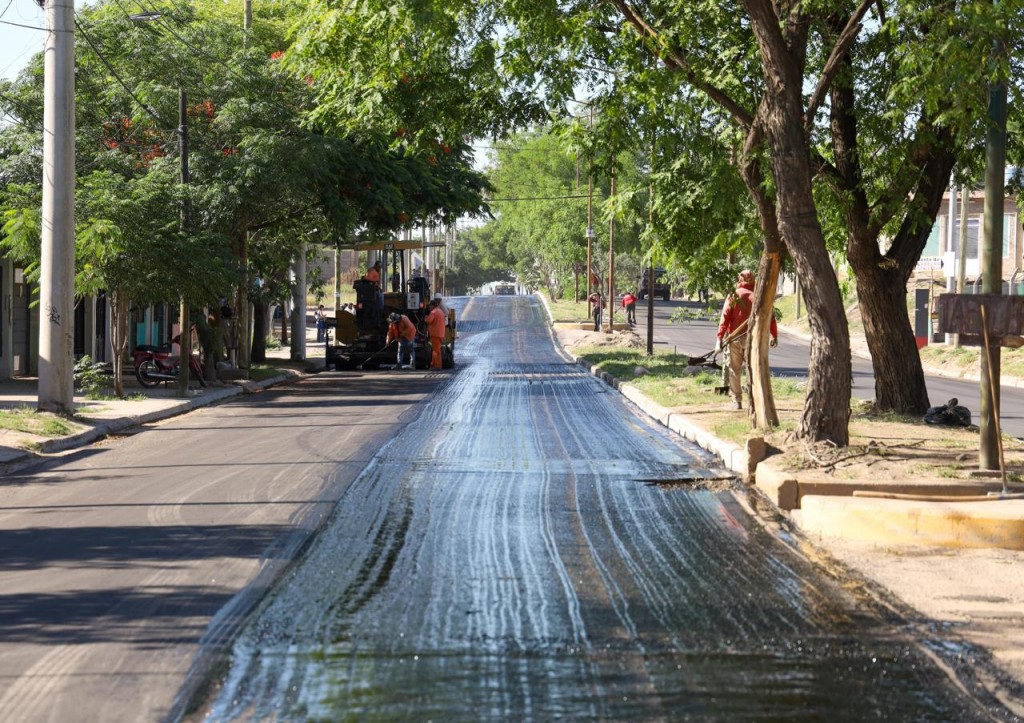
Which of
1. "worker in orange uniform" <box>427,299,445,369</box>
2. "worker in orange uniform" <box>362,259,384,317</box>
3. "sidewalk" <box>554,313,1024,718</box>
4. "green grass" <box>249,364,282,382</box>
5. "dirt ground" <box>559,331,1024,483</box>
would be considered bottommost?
"sidewalk" <box>554,313,1024,718</box>

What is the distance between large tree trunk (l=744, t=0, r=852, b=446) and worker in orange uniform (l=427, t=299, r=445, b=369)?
2004cm

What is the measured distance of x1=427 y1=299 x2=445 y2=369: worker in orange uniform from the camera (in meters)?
32.8

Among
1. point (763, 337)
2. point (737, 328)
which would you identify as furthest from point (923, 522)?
point (737, 328)

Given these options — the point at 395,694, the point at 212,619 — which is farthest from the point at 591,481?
the point at 395,694

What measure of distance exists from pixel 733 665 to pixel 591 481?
6.47m

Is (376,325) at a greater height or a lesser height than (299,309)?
lesser

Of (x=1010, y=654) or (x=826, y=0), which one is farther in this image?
(x=826, y=0)

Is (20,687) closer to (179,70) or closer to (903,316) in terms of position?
(903,316)

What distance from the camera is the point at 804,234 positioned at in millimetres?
13125

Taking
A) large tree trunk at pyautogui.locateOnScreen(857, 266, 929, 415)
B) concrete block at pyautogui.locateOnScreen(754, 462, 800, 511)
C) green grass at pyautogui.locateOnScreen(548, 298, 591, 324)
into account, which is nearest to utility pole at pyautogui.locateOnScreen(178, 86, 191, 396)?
large tree trunk at pyautogui.locateOnScreen(857, 266, 929, 415)

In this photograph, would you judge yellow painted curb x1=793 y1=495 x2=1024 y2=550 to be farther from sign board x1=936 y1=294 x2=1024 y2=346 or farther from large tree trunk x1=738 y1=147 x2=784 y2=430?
large tree trunk x1=738 y1=147 x2=784 y2=430

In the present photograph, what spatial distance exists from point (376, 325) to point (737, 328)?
55.2ft

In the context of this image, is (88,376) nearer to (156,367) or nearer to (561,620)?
(156,367)

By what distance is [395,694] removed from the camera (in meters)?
5.52
